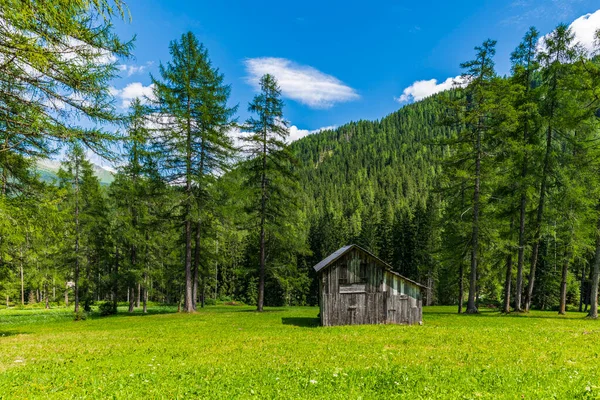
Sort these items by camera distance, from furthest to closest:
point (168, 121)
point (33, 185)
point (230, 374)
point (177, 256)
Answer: point (177, 256) < point (168, 121) < point (33, 185) < point (230, 374)

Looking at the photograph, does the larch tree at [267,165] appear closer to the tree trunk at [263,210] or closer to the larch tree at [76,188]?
the tree trunk at [263,210]

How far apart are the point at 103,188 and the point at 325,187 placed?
154069mm

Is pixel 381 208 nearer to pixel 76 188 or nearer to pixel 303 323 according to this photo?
pixel 303 323

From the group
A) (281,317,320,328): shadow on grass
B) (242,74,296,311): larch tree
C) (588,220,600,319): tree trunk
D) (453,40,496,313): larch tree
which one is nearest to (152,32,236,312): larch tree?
(242,74,296,311): larch tree

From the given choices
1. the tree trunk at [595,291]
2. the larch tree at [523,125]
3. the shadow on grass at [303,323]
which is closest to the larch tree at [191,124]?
the shadow on grass at [303,323]

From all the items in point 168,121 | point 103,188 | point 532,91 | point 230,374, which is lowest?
point 230,374

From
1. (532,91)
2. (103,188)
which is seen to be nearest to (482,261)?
(532,91)

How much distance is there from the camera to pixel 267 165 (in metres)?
27.2

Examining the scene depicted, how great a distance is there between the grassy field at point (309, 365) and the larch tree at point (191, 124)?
11474 mm

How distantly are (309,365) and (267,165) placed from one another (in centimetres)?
1965

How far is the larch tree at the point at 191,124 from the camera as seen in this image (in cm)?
2317

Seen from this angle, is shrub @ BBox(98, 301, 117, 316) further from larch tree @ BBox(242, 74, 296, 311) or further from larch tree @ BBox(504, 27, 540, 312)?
larch tree @ BBox(504, 27, 540, 312)

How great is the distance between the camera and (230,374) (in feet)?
28.2

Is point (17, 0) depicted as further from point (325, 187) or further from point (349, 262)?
point (325, 187)
